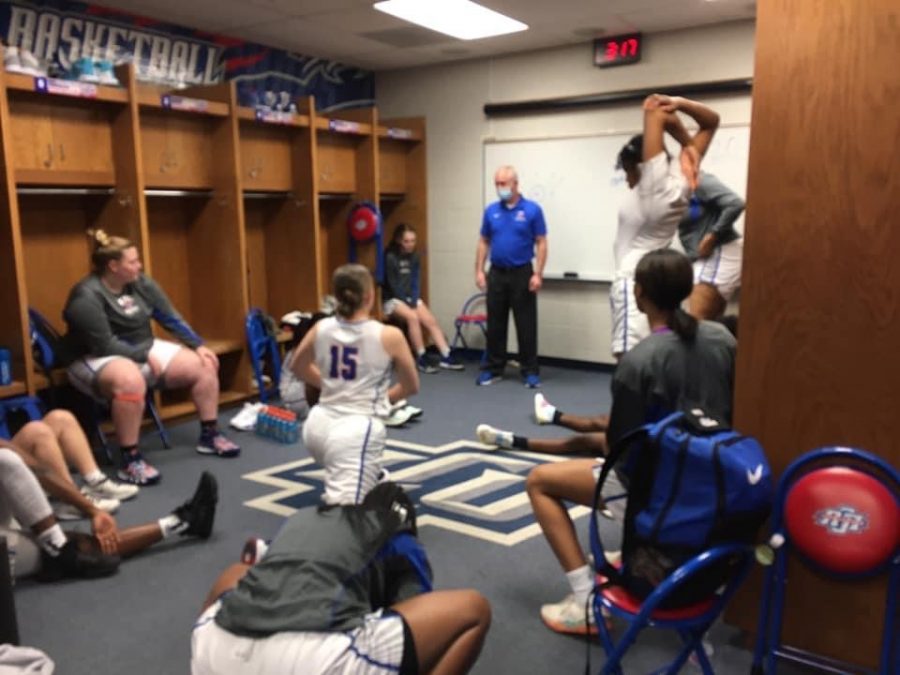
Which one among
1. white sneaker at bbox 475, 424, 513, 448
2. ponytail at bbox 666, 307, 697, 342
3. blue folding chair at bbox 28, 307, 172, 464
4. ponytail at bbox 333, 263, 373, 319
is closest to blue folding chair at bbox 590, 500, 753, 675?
ponytail at bbox 666, 307, 697, 342

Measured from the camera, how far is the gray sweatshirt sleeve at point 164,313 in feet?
14.3

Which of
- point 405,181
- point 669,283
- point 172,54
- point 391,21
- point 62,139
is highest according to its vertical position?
point 391,21

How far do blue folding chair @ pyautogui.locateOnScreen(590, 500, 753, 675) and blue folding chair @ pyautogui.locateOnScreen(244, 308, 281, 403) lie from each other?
12.2 ft

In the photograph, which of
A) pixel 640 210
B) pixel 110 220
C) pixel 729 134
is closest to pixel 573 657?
pixel 640 210

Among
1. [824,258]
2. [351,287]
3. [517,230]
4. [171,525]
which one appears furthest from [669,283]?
[517,230]

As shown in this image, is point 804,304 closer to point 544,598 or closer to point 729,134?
point 544,598

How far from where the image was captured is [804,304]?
198cm

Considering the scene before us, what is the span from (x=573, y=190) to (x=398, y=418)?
2.55m

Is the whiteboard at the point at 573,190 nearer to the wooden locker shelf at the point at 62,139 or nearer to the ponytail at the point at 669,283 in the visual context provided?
the wooden locker shelf at the point at 62,139

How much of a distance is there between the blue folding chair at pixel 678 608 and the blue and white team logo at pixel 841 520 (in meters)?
0.16

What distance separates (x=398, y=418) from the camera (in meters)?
4.74

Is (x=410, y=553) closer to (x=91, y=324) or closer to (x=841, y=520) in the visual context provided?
(x=841, y=520)

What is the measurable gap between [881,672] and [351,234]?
17.0 ft

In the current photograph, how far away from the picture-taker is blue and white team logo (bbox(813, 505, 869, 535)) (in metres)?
1.65
